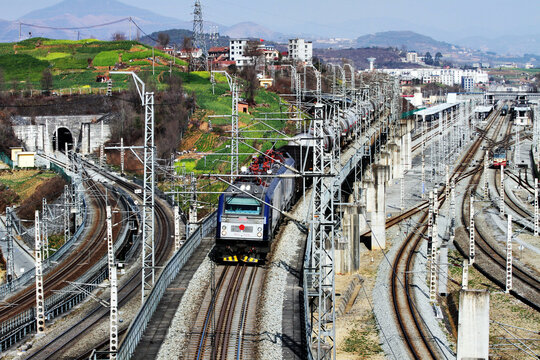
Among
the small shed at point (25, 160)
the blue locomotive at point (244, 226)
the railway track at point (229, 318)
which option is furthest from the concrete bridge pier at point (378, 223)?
the small shed at point (25, 160)

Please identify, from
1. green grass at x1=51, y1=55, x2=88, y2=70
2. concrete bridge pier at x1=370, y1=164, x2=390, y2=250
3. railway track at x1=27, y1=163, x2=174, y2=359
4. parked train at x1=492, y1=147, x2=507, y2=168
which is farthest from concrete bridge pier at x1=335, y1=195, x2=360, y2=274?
green grass at x1=51, y1=55, x2=88, y2=70

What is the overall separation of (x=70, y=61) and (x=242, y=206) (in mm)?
95795

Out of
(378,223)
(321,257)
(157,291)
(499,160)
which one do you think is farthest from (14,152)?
(321,257)

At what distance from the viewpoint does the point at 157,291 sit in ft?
84.5

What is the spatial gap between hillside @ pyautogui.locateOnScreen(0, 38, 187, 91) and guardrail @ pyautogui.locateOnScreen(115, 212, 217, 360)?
6883 centimetres

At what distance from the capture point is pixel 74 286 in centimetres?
3198

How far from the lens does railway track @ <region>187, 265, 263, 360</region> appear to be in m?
21.8

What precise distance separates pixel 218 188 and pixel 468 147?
53.2 m

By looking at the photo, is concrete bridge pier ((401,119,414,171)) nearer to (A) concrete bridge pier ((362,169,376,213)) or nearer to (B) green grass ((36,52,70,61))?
(A) concrete bridge pier ((362,169,376,213))

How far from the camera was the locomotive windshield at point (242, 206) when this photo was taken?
2950cm

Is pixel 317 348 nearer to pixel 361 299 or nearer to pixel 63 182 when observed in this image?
pixel 361 299

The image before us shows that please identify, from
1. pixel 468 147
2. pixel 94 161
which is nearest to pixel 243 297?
pixel 94 161

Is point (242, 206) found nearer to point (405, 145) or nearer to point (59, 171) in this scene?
point (59, 171)

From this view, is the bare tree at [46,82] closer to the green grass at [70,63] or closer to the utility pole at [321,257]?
the green grass at [70,63]
